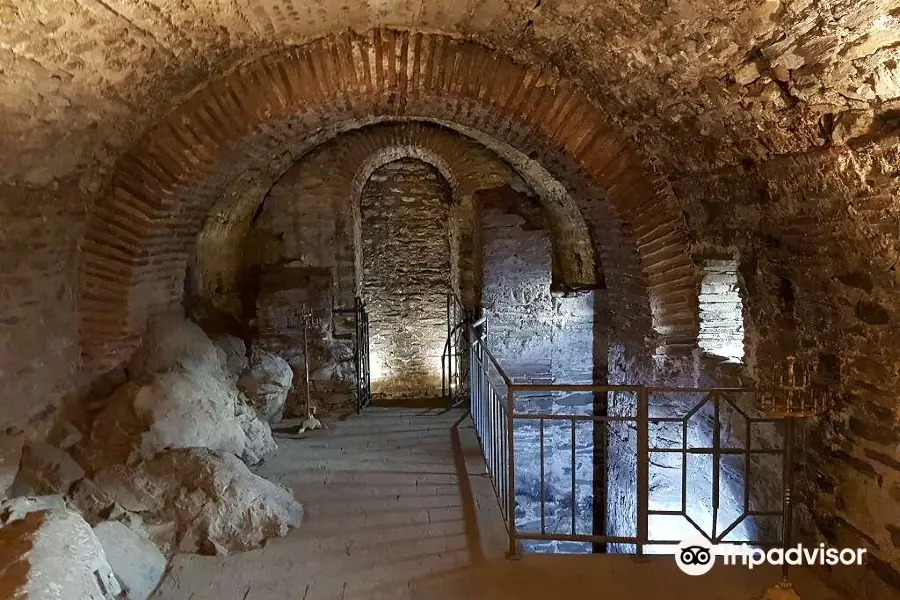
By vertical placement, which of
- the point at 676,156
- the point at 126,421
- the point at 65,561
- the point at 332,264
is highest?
the point at 676,156

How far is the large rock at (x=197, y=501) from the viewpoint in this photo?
375 cm

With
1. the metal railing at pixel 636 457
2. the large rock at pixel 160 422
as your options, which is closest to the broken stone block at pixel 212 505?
the large rock at pixel 160 422

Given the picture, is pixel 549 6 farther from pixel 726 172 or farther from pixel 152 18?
Result: pixel 152 18

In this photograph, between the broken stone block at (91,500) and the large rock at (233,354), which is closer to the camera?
the broken stone block at (91,500)

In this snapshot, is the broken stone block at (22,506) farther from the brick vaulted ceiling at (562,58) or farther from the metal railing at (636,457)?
the metal railing at (636,457)

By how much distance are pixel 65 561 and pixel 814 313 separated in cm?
363

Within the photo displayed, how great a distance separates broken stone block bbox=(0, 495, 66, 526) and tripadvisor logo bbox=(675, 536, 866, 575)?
3.14 metres

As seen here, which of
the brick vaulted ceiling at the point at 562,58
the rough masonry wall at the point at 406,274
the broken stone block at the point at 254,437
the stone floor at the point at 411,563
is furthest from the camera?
the rough masonry wall at the point at 406,274

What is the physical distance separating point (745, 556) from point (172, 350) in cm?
389

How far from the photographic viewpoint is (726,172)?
362 centimetres

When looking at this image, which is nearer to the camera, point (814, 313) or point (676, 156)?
point (814, 313)

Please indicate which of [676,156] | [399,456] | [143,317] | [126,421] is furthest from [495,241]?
[126,421]

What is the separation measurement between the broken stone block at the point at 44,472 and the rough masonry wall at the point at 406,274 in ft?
14.2

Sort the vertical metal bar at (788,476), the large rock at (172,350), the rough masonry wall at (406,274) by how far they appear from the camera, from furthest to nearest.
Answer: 1. the rough masonry wall at (406,274)
2. the large rock at (172,350)
3. the vertical metal bar at (788,476)
